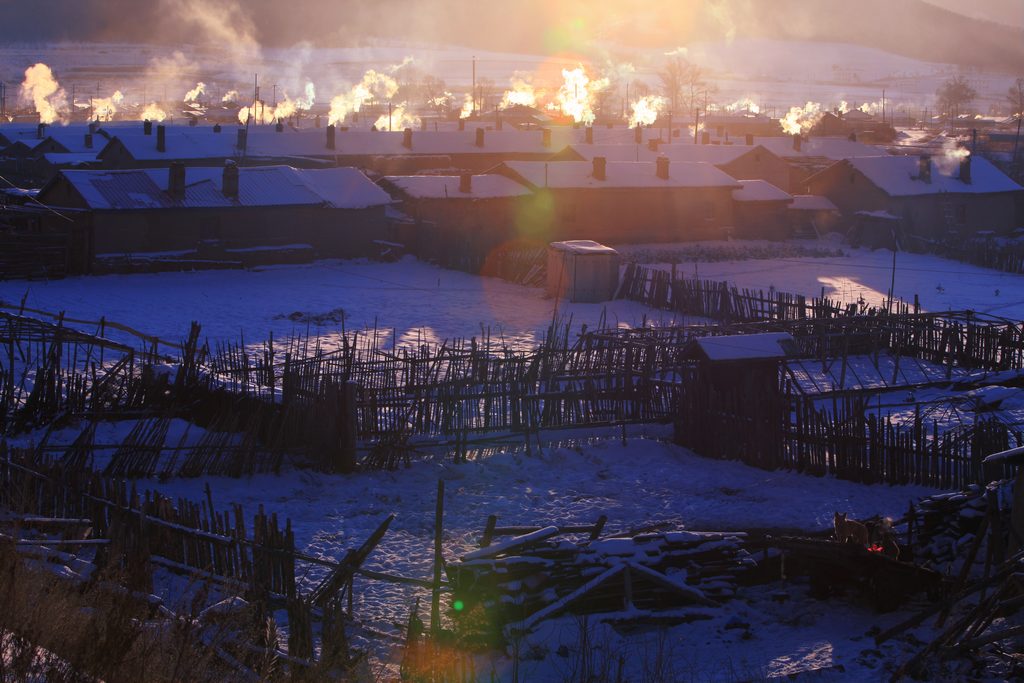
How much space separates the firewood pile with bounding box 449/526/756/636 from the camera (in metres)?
8.70

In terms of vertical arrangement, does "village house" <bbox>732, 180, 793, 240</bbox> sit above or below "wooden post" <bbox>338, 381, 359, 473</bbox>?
above

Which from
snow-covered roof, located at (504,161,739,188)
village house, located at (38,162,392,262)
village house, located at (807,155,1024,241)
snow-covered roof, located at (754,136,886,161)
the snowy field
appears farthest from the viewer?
snow-covered roof, located at (754,136,886,161)

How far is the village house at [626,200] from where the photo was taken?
39531 millimetres

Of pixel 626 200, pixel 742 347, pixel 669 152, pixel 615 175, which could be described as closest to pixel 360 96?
pixel 669 152

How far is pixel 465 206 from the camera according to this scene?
38.3 m

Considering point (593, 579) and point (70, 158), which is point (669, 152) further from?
point (593, 579)

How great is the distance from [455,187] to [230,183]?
326 inches

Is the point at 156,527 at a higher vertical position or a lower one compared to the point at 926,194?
lower

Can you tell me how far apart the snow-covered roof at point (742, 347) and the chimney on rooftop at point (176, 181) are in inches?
872

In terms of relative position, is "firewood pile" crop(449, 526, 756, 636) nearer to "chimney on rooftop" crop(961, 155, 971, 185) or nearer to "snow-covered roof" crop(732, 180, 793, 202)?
"snow-covered roof" crop(732, 180, 793, 202)

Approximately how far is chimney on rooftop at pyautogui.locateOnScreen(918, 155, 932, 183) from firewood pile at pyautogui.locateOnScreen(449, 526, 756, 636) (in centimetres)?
4062

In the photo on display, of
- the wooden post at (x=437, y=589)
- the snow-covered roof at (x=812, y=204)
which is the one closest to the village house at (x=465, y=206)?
the snow-covered roof at (x=812, y=204)

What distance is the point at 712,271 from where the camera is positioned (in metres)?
33.5

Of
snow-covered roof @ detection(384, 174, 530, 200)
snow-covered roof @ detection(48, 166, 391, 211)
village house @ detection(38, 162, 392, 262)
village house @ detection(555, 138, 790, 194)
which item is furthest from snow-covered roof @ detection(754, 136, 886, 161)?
village house @ detection(38, 162, 392, 262)
